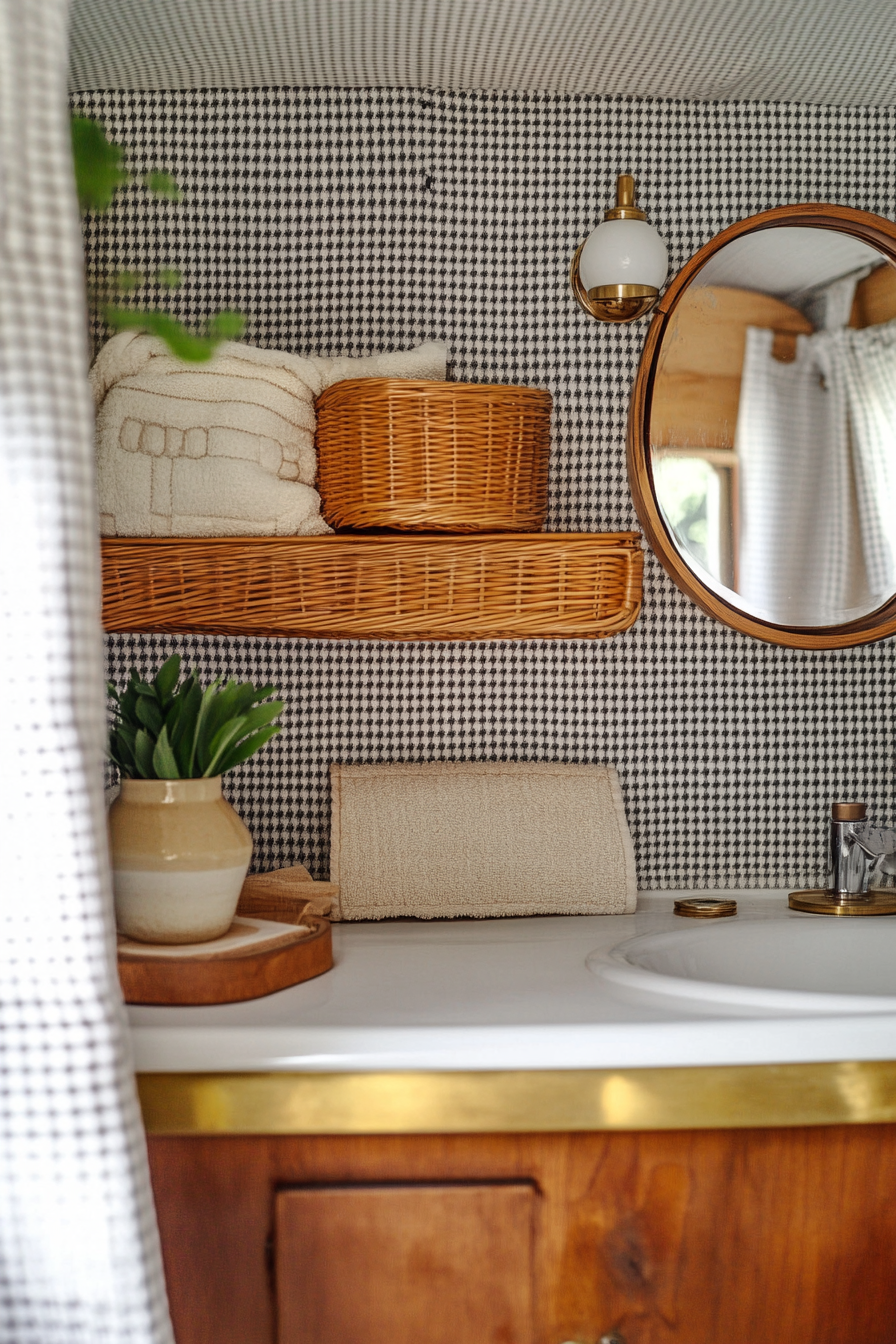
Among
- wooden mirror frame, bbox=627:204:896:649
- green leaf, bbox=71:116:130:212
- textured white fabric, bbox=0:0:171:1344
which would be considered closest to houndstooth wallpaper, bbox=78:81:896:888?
wooden mirror frame, bbox=627:204:896:649

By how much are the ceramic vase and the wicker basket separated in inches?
15.4

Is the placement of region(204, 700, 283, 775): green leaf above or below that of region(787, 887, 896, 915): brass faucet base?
above

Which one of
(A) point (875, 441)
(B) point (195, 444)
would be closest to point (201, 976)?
(B) point (195, 444)

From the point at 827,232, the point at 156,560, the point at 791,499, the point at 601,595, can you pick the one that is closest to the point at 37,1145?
the point at 156,560

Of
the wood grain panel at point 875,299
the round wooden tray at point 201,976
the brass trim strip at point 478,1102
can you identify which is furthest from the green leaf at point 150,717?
the wood grain panel at point 875,299

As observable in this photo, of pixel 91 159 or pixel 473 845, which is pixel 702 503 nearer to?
pixel 473 845

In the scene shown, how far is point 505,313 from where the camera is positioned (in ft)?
4.35

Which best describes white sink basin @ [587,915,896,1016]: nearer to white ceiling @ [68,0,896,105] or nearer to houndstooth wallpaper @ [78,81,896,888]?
houndstooth wallpaper @ [78,81,896,888]

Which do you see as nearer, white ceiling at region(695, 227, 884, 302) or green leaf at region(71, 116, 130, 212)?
green leaf at region(71, 116, 130, 212)

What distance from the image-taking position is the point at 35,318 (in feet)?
1.91

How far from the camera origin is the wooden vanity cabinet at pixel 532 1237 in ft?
2.66

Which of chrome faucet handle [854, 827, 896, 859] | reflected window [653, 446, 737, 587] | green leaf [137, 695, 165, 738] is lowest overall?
chrome faucet handle [854, 827, 896, 859]

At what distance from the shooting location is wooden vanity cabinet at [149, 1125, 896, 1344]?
810 millimetres

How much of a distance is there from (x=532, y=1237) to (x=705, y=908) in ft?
1.68
